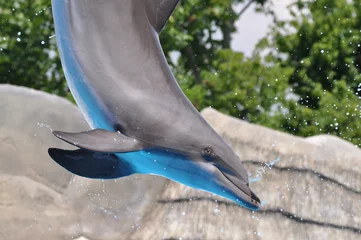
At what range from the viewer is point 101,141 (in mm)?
3248

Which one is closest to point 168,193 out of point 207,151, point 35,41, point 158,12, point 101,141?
point 158,12

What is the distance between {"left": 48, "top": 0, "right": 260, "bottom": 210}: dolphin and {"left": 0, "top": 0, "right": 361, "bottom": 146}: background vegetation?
26.8 feet

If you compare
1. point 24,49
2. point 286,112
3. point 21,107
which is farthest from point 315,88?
point 21,107

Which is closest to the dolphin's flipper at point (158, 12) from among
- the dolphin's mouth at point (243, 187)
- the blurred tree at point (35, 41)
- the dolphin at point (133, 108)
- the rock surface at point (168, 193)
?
the dolphin at point (133, 108)

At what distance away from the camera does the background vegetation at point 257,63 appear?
11.8 metres

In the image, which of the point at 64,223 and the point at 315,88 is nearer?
the point at 64,223

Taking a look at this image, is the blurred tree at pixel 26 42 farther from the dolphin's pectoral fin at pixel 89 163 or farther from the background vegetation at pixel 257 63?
the dolphin's pectoral fin at pixel 89 163

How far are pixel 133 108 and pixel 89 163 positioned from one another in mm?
383

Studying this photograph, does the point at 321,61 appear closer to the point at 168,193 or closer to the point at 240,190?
the point at 168,193

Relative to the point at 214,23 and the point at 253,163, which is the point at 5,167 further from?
the point at 214,23

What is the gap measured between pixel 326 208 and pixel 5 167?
343cm

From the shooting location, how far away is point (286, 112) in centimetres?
1312

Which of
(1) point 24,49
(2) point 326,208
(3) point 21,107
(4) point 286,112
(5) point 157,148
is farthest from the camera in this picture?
(4) point 286,112

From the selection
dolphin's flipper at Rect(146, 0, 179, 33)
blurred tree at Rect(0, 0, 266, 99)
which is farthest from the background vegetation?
dolphin's flipper at Rect(146, 0, 179, 33)
